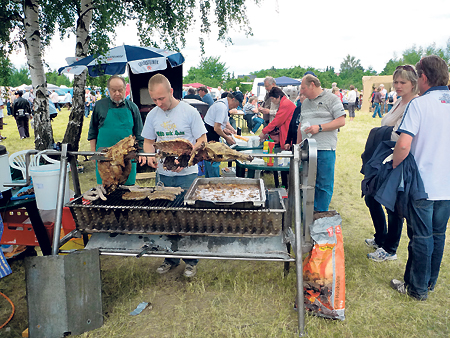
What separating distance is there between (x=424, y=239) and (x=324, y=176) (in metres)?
1.52

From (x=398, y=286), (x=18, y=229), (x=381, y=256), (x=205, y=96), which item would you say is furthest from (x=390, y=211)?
(x=205, y=96)

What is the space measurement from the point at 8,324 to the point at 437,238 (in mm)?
4264

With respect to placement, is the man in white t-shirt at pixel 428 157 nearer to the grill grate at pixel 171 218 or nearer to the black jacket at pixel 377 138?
the black jacket at pixel 377 138

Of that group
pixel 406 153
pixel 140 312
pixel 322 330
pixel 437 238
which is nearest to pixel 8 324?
pixel 140 312

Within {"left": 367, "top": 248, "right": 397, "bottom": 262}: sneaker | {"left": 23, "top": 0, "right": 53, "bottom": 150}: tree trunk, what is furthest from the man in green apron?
{"left": 367, "top": 248, "right": 397, "bottom": 262}: sneaker

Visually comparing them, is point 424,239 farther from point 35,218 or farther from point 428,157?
point 35,218

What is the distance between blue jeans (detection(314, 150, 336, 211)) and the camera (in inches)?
161

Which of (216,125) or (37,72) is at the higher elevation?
(37,72)

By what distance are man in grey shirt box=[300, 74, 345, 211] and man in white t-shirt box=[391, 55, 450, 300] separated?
120 cm

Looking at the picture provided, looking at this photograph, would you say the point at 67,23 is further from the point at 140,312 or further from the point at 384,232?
the point at 384,232

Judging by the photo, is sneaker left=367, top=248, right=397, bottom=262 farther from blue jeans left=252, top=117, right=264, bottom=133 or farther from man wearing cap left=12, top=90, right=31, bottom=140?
man wearing cap left=12, top=90, right=31, bottom=140

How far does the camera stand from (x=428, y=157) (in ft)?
9.05

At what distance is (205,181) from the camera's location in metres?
3.21

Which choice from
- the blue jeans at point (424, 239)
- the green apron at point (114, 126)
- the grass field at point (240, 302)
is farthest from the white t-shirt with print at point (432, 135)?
the green apron at point (114, 126)
